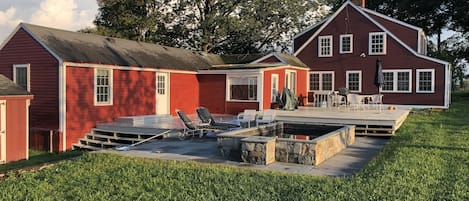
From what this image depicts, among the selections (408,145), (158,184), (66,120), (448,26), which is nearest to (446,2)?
(448,26)

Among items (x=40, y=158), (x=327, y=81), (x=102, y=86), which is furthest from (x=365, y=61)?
(x=40, y=158)

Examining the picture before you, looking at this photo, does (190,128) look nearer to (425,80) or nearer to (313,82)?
(313,82)

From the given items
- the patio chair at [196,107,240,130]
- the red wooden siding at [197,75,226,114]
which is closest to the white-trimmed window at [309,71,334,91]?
the red wooden siding at [197,75,226,114]

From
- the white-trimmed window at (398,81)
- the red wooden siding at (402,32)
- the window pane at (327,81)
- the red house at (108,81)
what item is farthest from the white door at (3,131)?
the red wooden siding at (402,32)

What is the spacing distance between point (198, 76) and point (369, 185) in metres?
14.7

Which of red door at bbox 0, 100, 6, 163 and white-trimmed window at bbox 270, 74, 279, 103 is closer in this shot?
red door at bbox 0, 100, 6, 163

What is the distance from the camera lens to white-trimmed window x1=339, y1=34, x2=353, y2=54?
23.0 metres

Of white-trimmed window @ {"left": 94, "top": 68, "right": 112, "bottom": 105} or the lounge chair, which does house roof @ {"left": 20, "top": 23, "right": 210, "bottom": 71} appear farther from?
the lounge chair

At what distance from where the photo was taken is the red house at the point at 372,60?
21047 mm

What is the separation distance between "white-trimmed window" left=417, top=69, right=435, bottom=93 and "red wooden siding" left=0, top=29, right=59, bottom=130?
18.2 m

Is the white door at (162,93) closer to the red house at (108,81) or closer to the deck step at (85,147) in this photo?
the red house at (108,81)

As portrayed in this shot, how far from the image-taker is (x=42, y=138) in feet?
44.6

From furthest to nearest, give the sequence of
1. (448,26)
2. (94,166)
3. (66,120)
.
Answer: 1. (448,26)
2. (66,120)
3. (94,166)

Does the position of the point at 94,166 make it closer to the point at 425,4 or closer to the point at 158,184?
the point at 158,184
